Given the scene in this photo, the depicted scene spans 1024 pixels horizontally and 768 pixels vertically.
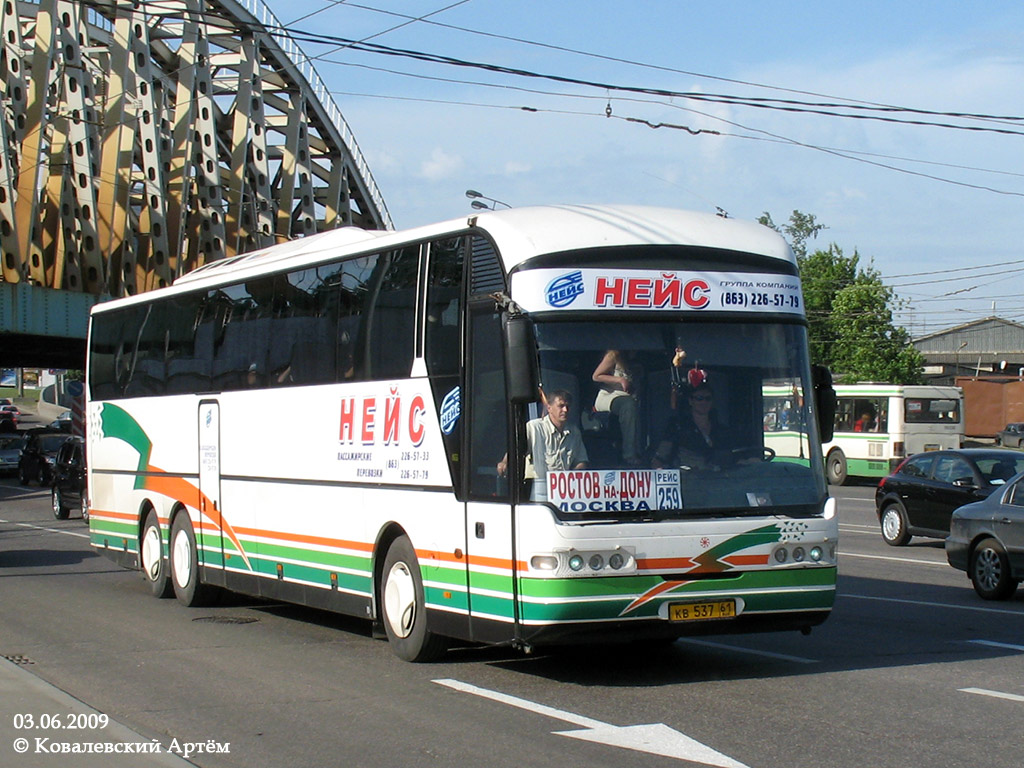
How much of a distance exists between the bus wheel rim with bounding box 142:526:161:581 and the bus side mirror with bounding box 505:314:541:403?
8.45m

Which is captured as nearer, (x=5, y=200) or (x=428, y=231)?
(x=428, y=231)

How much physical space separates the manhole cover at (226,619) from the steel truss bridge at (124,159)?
20911mm

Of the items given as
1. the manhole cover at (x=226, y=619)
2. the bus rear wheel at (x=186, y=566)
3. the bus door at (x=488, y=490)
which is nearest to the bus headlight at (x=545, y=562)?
the bus door at (x=488, y=490)

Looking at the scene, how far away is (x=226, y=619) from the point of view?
13977 millimetres

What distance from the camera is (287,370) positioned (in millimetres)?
12883

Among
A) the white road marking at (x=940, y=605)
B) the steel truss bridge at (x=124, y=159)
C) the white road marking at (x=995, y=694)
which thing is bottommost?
the white road marking at (x=940, y=605)

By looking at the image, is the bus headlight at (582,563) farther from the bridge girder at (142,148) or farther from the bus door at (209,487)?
the bridge girder at (142,148)

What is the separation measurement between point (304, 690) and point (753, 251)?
446cm

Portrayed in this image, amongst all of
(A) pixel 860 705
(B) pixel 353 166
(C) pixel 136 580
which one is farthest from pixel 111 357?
(B) pixel 353 166

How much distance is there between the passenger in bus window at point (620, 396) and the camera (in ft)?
29.9

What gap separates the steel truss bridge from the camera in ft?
137

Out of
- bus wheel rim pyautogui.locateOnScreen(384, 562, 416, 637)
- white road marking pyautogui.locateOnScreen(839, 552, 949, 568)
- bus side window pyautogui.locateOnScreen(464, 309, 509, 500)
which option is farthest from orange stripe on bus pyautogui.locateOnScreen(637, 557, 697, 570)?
white road marking pyautogui.locateOnScreen(839, 552, 949, 568)

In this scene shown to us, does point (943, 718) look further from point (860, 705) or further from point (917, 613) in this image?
point (917, 613)

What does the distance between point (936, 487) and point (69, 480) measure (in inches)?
776
